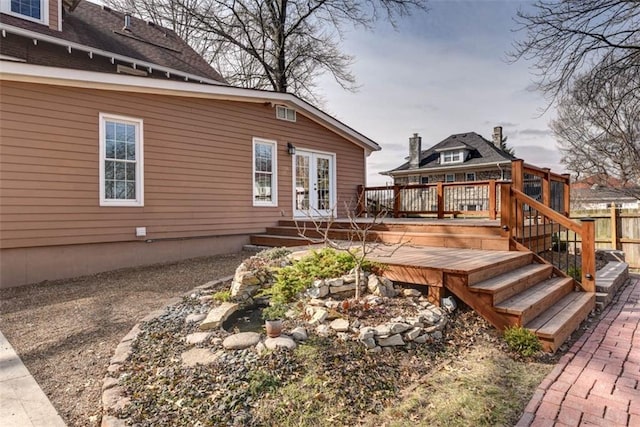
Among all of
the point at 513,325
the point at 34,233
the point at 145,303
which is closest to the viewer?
the point at 513,325

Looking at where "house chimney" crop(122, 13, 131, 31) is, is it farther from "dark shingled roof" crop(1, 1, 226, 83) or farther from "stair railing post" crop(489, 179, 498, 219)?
"stair railing post" crop(489, 179, 498, 219)

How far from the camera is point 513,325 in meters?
3.35

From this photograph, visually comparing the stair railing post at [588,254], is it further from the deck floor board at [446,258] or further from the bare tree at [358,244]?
the bare tree at [358,244]

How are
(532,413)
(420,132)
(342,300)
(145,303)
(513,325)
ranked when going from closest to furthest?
1. (532,413)
2. (513,325)
3. (342,300)
4. (145,303)
5. (420,132)

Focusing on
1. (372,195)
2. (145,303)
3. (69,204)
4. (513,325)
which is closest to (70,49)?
(69,204)

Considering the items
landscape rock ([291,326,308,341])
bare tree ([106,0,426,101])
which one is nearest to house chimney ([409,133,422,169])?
bare tree ([106,0,426,101])

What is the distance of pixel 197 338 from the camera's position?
3.04 meters

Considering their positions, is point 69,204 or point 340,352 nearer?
point 340,352

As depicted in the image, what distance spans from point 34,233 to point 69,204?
2.07ft

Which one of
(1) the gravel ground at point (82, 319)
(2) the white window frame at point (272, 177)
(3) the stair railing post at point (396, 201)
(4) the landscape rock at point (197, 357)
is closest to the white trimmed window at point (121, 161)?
(1) the gravel ground at point (82, 319)

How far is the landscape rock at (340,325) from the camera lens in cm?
304

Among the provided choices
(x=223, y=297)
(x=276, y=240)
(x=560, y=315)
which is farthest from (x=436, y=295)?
(x=276, y=240)

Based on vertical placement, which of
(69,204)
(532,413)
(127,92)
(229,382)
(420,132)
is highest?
(420,132)

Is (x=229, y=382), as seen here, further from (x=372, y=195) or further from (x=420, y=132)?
(x=420, y=132)
